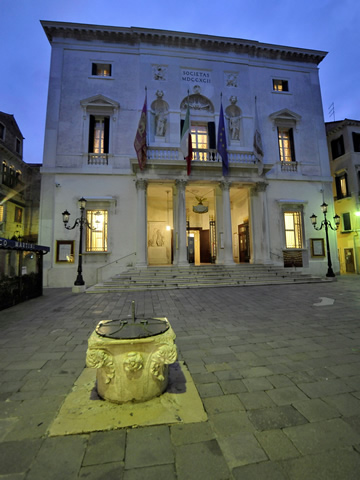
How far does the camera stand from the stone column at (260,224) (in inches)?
587

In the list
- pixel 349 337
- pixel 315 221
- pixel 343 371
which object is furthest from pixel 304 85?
pixel 343 371

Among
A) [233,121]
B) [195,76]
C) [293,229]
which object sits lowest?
[293,229]

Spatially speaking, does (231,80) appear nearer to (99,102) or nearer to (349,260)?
(99,102)

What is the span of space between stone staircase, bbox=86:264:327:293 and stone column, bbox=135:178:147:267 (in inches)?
32.4

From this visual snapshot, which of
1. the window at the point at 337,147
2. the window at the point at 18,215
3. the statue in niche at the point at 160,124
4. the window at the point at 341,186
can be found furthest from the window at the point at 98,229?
the window at the point at 337,147

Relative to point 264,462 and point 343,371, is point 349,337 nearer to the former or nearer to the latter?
point 343,371

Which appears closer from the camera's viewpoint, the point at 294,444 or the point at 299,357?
the point at 294,444

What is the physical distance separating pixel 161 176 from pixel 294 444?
13510 millimetres

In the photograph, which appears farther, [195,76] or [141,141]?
[195,76]

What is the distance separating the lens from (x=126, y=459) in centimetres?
166

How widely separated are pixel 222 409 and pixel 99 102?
17.6 m

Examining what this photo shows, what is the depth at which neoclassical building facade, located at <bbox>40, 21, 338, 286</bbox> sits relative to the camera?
14055 mm

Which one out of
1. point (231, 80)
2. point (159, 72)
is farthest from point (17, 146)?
point (231, 80)

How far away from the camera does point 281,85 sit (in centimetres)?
1775
